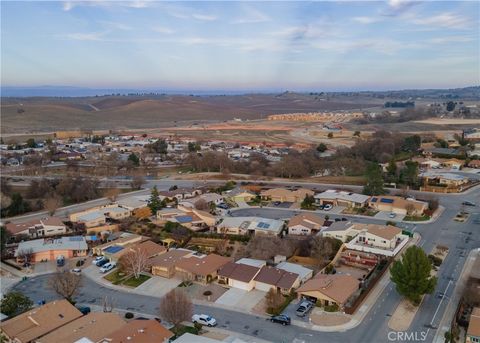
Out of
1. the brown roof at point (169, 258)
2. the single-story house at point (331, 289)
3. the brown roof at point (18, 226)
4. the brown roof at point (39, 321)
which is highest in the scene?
the single-story house at point (331, 289)

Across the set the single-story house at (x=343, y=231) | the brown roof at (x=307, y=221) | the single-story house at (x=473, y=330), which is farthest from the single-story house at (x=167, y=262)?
the single-story house at (x=473, y=330)

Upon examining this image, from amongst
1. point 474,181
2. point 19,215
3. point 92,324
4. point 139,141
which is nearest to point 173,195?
point 19,215

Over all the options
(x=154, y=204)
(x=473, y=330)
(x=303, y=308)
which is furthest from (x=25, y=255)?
(x=473, y=330)

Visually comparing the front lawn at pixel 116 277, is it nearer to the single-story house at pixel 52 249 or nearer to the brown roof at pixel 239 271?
the single-story house at pixel 52 249

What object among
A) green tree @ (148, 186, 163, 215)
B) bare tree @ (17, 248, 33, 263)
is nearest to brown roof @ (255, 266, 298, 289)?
bare tree @ (17, 248, 33, 263)

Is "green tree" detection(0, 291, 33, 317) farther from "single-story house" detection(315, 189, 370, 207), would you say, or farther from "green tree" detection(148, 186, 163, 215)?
"single-story house" detection(315, 189, 370, 207)

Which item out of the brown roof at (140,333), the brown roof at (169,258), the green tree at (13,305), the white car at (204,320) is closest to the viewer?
the brown roof at (140,333)

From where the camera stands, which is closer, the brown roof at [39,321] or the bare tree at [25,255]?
the brown roof at [39,321]
